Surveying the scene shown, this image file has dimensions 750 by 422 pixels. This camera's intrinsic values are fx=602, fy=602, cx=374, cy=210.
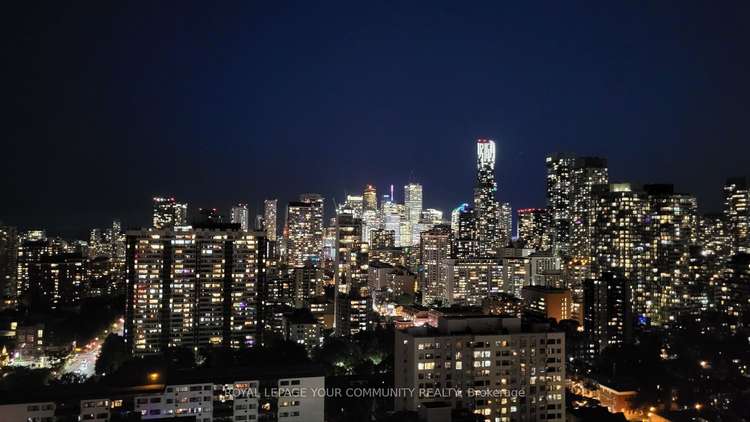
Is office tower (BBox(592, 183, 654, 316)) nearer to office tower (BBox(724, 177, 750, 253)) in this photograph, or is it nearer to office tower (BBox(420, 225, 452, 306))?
office tower (BBox(724, 177, 750, 253))

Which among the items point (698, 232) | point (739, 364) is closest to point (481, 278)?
point (698, 232)

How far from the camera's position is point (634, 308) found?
35688mm

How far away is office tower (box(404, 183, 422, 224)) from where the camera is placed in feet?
268

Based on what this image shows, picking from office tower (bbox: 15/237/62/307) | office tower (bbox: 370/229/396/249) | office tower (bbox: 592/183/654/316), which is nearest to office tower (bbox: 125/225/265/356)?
office tower (bbox: 15/237/62/307)

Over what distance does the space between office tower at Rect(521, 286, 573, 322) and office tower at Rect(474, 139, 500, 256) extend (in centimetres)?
2500

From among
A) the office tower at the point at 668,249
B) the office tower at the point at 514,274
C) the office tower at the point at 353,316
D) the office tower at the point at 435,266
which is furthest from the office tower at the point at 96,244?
the office tower at the point at 668,249

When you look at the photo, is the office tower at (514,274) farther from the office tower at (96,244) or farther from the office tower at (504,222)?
the office tower at (96,244)

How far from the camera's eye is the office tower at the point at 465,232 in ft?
192

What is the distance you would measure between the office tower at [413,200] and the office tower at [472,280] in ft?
122

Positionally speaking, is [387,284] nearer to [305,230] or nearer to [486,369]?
[305,230]

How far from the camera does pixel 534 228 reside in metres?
60.9

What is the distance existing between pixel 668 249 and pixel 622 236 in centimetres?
275

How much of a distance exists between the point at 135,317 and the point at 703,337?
78.8 feet

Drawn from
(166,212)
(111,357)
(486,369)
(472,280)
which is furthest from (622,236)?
(166,212)
